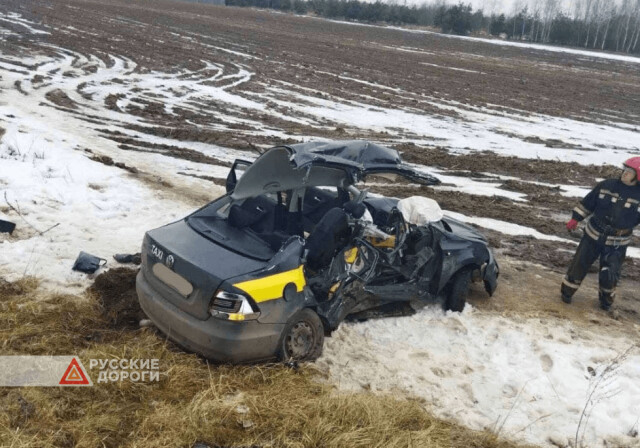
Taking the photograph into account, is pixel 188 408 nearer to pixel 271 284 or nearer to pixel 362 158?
pixel 271 284

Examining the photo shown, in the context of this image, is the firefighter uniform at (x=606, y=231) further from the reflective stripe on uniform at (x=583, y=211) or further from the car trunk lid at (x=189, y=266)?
the car trunk lid at (x=189, y=266)

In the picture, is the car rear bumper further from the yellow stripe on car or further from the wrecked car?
the yellow stripe on car

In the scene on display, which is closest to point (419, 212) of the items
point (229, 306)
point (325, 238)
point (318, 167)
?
point (318, 167)

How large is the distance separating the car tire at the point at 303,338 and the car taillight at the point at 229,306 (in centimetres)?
51

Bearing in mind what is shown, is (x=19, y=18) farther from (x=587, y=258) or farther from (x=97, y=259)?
(x=587, y=258)

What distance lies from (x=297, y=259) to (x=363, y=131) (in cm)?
1144

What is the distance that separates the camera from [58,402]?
4.17 metres

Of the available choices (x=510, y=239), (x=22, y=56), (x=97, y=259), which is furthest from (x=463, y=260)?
(x=22, y=56)

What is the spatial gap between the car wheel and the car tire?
2029 mm

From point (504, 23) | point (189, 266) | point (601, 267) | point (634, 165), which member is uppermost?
point (504, 23)

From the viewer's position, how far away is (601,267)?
23.6 feet

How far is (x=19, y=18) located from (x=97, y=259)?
33.5 m

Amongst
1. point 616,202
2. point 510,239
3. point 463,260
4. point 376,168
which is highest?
point 376,168

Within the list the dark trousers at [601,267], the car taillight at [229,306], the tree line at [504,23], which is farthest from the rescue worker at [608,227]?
the tree line at [504,23]
